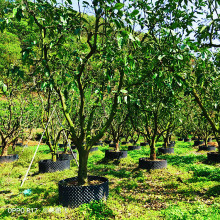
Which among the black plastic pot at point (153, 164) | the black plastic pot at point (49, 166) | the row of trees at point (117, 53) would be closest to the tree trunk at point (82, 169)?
the row of trees at point (117, 53)

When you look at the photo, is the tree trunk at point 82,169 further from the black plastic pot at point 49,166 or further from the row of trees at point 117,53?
the black plastic pot at point 49,166

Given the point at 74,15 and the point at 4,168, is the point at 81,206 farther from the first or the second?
the point at 4,168

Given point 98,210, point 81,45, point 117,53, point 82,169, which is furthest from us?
point 81,45

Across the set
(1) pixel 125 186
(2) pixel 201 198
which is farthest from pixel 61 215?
(2) pixel 201 198

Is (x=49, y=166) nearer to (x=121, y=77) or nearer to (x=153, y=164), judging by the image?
(x=153, y=164)

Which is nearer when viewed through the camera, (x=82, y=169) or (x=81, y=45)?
(x=82, y=169)

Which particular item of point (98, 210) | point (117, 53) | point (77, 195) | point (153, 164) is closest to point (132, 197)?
point (98, 210)

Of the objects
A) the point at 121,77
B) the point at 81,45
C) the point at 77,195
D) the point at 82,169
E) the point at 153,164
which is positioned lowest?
the point at 153,164

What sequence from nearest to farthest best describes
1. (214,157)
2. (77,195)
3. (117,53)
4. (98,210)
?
1. (117,53)
2. (98,210)
3. (77,195)
4. (214,157)

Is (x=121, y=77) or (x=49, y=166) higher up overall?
(x=121, y=77)

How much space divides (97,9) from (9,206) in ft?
18.9

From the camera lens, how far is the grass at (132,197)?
16.3ft

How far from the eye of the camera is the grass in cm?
498

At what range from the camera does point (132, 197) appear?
21.3 feet
